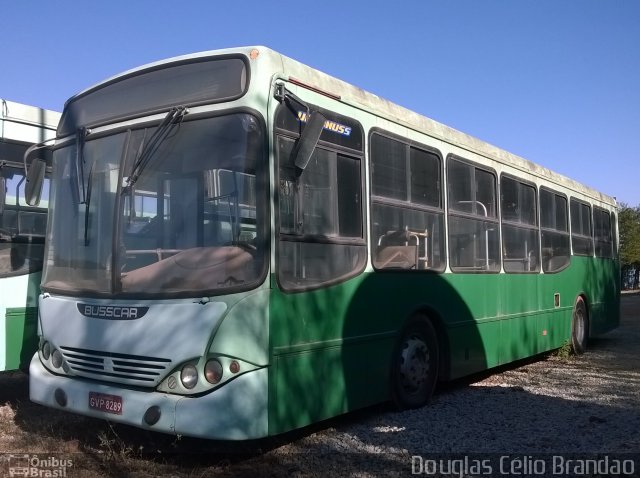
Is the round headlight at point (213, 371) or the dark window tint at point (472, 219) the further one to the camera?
the dark window tint at point (472, 219)

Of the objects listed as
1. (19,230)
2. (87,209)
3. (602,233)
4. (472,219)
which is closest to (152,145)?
(87,209)

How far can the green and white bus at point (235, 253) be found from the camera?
4.58 metres

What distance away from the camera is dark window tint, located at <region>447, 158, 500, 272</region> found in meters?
7.41

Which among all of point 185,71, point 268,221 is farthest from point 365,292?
point 185,71

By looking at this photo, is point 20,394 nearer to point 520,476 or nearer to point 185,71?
point 185,71

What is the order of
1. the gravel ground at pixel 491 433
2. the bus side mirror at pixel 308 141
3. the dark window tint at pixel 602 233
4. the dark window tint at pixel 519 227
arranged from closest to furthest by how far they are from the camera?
the bus side mirror at pixel 308 141
the gravel ground at pixel 491 433
the dark window tint at pixel 519 227
the dark window tint at pixel 602 233

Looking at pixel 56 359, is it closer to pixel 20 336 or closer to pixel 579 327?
pixel 20 336

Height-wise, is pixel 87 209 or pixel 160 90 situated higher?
pixel 160 90

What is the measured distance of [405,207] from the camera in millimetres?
6508

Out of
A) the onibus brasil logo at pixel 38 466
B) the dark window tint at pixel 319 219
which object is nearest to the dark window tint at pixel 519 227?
the dark window tint at pixel 319 219

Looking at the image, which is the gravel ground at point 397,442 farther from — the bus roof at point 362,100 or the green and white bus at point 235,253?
the bus roof at point 362,100

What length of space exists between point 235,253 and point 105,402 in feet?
5.05

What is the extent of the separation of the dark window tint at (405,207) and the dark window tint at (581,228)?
17.2 feet

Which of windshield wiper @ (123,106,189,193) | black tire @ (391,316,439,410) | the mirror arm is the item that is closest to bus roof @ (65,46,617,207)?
the mirror arm
